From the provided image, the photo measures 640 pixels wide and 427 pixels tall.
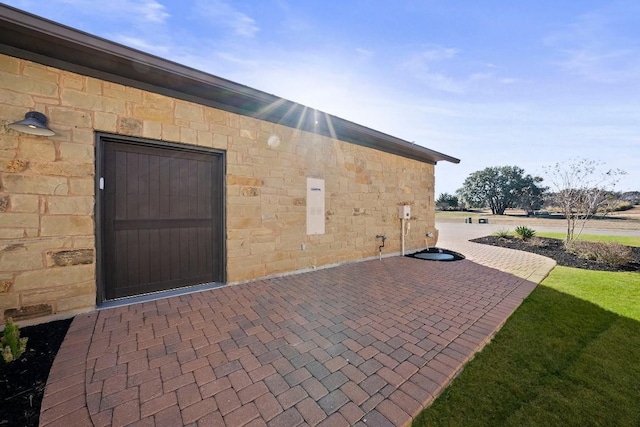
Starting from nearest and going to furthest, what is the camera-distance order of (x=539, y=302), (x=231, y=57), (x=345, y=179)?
1. (x=539, y=302)
2. (x=231, y=57)
3. (x=345, y=179)

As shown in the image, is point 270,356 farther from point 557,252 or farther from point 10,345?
point 557,252

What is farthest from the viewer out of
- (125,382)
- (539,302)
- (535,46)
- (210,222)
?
(535,46)

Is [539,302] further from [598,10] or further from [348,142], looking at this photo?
[598,10]

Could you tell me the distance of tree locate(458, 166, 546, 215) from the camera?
32.9 meters

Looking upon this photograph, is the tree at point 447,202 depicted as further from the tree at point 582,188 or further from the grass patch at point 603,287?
the grass patch at point 603,287

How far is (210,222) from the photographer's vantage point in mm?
4223

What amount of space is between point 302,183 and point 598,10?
6172 millimetres

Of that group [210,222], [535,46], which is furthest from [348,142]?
[535,46]

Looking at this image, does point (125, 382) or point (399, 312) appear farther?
point (399, 312)

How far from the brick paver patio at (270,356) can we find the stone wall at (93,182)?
2.23 feet

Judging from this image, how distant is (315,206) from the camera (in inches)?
212

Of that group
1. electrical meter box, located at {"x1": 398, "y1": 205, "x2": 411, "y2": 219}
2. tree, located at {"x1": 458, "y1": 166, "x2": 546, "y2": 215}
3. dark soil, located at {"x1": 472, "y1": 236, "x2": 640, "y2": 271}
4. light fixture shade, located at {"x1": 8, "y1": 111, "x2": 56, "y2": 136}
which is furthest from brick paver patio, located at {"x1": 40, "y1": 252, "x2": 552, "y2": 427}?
tree, located at {"x1": 458, "y1": 166, "x2": 546, "y2": 215}

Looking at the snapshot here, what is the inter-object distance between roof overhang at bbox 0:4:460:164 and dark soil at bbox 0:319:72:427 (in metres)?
3.13

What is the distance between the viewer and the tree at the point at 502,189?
32938mm
